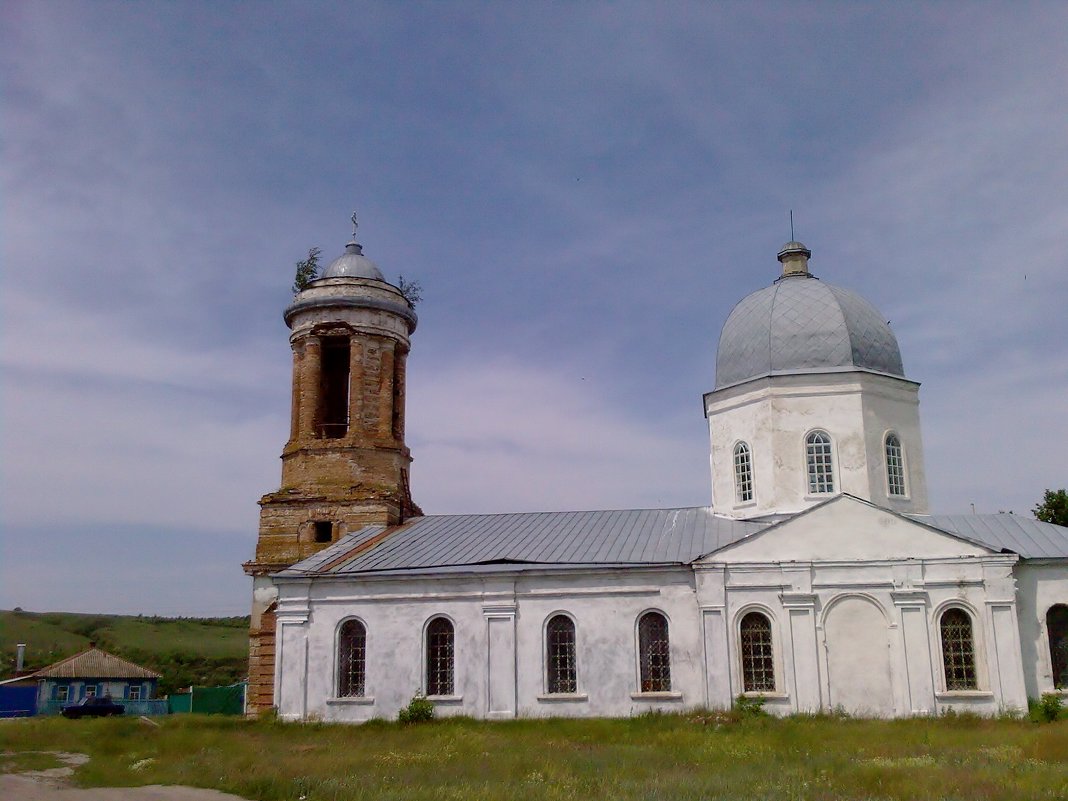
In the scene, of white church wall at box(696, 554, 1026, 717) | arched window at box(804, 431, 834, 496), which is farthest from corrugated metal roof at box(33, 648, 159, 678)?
arched window at box(804, 431, 834, 496)

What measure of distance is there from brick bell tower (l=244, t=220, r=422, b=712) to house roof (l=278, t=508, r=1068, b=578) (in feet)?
4.51

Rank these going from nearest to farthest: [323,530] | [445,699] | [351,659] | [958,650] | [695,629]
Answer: [958,650], [695,629], [445,699], [351,659], [323,530]

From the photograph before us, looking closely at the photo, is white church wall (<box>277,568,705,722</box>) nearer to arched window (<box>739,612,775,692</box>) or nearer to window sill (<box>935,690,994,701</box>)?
arched window (<box>739,612,775,692</box>)

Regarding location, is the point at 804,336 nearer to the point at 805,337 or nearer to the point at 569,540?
the point at 805,337

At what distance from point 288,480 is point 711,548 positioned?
1220 cm

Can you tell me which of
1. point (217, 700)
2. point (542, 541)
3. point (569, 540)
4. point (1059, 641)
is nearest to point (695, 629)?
point (569, 540)

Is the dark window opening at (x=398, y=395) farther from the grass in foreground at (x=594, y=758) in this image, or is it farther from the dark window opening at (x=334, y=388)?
the grass in foreground at (x=594, y=758)

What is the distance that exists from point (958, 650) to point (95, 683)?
114ft

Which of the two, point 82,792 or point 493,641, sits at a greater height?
point 493,641

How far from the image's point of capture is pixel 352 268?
2833 centimetres

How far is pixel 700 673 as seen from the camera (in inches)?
787

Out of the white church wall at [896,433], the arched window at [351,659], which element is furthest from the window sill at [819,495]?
the arched window at [351,659]

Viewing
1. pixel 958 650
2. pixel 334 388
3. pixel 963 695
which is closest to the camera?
pixel 963 695

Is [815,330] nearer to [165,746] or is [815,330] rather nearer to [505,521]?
[505,521]
